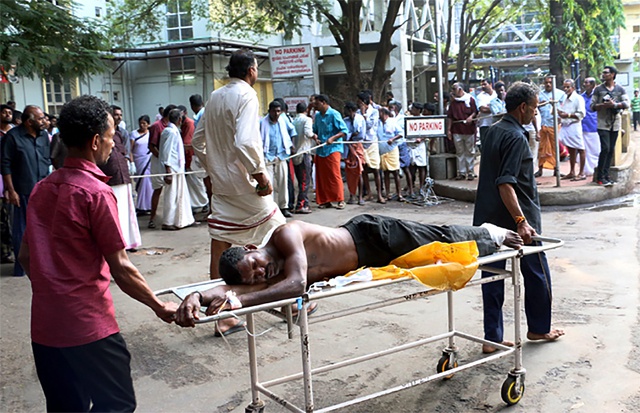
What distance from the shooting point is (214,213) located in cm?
533

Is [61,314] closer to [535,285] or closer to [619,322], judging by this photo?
[535,285]

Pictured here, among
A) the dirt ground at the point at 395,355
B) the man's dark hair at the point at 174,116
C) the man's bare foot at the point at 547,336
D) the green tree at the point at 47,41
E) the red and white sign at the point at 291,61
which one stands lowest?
the dirt ground at the point at 395,355

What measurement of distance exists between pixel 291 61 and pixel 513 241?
10.1 m

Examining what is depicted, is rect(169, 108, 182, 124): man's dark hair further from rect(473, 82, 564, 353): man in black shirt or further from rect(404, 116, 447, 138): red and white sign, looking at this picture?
rect(473, 82, 564, 353): man in black shirt

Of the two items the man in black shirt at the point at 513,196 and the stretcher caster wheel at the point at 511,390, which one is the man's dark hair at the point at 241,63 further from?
the stretcher caster wheel at the point at 511,390

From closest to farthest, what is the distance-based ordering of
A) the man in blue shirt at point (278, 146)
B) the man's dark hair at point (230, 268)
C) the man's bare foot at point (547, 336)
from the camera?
the man's dark hair at point (230, 268), the man's bare foot at point (547, 336), the man in blue shirt at point (278, 146)

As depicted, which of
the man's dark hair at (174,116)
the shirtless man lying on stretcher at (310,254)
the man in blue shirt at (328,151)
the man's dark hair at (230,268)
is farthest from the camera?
the man in blue shirt at (328,151)

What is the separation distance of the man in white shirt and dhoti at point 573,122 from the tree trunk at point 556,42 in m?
5.32

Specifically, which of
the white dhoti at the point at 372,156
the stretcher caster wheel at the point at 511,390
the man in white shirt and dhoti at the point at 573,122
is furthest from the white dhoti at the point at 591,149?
the stretcher caster wheel at the point at 511,390

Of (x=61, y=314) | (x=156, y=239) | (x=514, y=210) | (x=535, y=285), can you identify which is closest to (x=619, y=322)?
(x=535, y=285)

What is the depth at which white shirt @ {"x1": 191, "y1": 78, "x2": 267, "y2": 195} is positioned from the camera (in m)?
5.04

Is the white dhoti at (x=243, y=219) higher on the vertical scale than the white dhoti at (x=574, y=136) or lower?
lower

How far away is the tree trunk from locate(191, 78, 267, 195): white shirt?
1331 cm

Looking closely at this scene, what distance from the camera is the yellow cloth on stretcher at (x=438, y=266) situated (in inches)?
138
